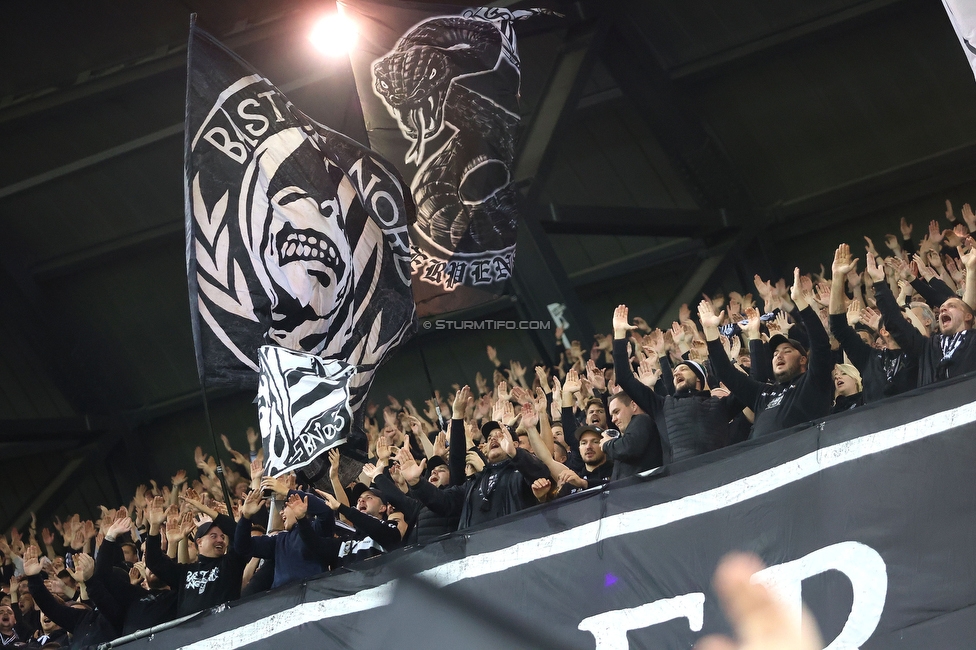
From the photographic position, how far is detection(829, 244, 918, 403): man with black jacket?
5812 mm

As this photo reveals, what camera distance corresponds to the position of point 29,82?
12570 millimetres

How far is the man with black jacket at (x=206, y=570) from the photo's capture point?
6.74m

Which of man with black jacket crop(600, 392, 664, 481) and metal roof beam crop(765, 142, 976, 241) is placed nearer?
man with black jacket crop(600, 392, 664, 481)

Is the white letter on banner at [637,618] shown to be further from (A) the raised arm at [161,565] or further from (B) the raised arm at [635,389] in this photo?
(A) the raised arm at [161,565]

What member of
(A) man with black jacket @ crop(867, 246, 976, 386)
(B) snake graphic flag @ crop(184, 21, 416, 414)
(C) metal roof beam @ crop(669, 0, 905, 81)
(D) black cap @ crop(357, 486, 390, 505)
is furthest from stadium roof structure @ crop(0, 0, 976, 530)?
(A) man with black jacket @ crop(867, 246, 976, 386)

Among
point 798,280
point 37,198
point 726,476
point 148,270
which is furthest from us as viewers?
point 148,270

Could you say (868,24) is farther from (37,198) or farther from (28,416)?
(28,416)

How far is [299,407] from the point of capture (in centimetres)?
612

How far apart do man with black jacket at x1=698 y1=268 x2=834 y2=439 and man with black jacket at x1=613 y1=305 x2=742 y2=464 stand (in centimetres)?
14

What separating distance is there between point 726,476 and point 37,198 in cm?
1130

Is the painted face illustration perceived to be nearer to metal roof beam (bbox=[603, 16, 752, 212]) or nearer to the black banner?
the black banner

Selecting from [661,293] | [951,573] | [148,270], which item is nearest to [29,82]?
[148,270]

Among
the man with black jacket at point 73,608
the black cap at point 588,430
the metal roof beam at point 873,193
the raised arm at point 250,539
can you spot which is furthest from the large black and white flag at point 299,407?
the metal roof beam at point 873,193

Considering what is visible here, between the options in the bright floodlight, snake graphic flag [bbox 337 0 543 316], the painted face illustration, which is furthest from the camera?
the bright floodlight
